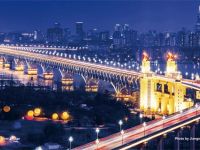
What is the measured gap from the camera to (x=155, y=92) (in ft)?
83.2

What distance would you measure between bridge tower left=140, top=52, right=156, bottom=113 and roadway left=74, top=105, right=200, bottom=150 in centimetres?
705

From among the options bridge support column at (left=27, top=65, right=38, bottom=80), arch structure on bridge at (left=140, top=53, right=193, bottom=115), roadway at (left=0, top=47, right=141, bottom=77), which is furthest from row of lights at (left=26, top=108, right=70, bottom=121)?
bridge support column at (left=27, top=65, right=38, bottom=80)

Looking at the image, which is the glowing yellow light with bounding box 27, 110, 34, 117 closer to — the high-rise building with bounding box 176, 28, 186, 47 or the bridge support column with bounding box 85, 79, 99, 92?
the bridge support column with bounding box 85, 79, 99, 92

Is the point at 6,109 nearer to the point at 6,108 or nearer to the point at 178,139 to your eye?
the point at 6,108

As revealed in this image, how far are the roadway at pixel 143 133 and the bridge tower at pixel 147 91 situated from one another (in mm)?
7049

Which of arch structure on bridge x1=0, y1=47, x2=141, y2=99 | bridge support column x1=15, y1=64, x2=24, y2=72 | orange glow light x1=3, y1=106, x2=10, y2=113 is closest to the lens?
orange glow light x1=3, y1=106, x2=10, y2=113

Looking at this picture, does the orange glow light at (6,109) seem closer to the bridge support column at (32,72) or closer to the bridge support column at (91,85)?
the bridge support column at (91,85)

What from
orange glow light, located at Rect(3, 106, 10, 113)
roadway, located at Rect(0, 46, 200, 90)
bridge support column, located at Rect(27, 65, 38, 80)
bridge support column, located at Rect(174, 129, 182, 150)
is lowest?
bridge support column, located at Rect(174, 129, 182, 150)

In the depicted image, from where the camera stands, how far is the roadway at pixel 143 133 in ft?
49.2

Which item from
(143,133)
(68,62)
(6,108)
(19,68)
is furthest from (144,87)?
(19,68)

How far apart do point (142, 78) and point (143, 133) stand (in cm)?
1062

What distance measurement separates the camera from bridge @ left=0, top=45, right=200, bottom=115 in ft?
79.2

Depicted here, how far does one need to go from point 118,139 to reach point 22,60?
104ft

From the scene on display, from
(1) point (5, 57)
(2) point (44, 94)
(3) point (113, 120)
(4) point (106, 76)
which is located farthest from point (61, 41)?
(3) point (113, 120)
